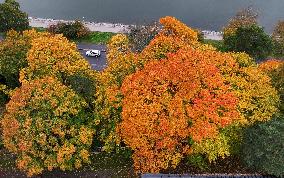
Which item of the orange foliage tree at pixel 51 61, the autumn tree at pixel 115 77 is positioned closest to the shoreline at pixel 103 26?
the autumn tree at pixel 115 77

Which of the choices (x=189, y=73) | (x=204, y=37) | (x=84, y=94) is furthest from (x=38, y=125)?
(x=204, y=37)

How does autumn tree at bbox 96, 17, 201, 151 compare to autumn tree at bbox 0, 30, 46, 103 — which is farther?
autumn tree at bbox 0, 30, 46, 103

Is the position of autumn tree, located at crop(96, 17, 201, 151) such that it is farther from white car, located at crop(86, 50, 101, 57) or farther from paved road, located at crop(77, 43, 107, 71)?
white car, located at crop(86, 50, 101, 57)

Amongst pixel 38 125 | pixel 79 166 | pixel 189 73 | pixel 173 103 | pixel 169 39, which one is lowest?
pixel 79 166

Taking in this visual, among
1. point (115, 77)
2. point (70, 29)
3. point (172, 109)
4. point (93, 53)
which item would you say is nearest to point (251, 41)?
point (93, 53)

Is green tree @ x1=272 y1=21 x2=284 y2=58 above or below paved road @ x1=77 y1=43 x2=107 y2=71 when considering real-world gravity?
above

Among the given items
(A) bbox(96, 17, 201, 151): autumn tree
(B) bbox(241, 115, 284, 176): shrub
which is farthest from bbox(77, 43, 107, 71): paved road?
(B) bbox(241, 115, 284, 176): shrub

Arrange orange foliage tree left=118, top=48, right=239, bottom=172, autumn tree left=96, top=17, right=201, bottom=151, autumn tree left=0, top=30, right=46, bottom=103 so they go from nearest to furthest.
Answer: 1. orange foliage tree left=118, top=48, right=239, bottom=172
2. autumn tree left=96, top=17, right=201, bottom=151
3. autumn tree left=0, top=30, right=46, bottom=103

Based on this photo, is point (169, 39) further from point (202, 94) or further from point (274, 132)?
point (274, 132)

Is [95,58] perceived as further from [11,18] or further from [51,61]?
[51,61]
